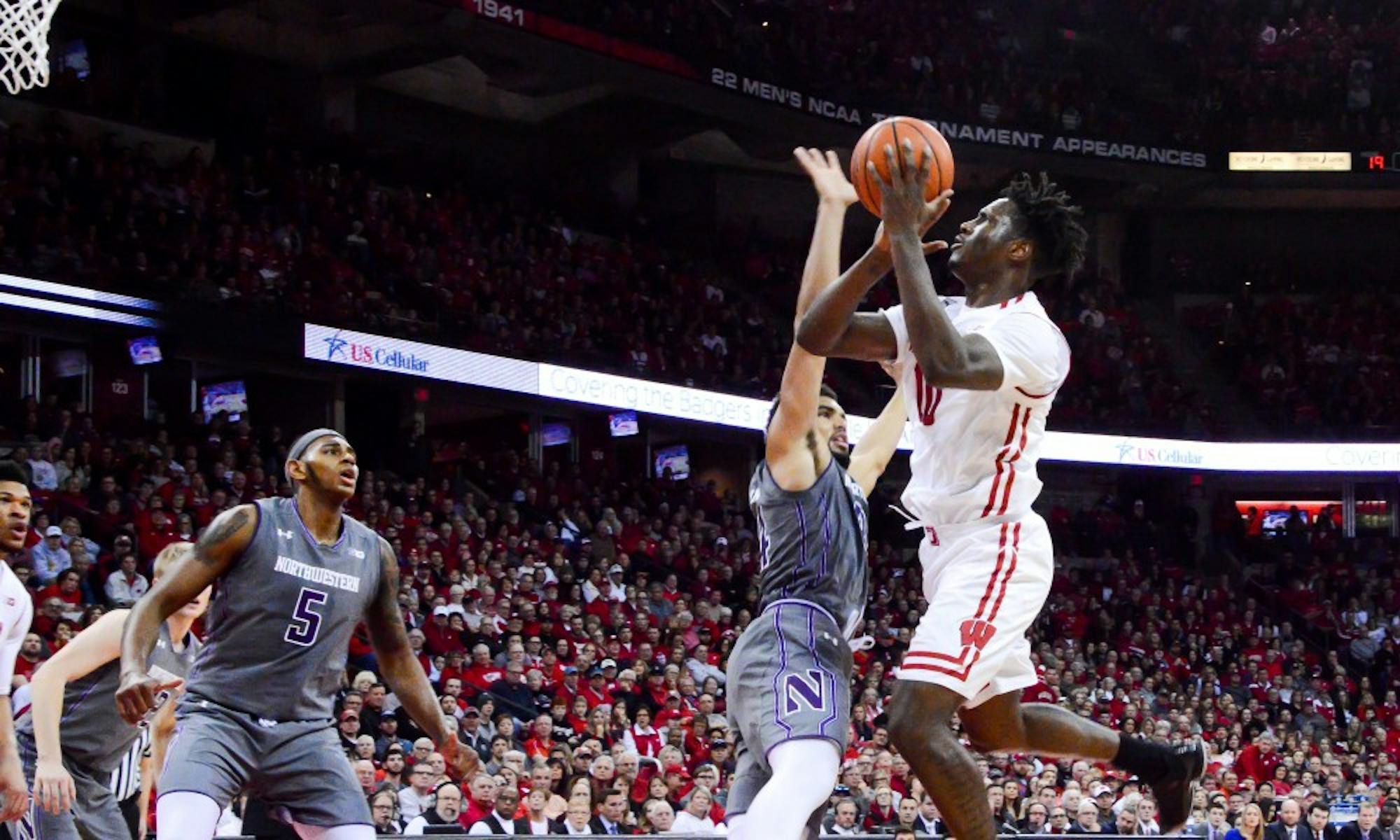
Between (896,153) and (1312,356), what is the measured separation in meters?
26.7

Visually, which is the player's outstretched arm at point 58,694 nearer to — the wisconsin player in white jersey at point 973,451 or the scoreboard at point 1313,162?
the wisconsin player in white jersey at point 973,451

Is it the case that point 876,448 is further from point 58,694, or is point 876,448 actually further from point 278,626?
point 58,694

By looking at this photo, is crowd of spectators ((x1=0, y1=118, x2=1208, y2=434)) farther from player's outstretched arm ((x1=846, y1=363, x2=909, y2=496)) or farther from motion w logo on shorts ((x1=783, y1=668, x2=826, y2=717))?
motion w logo on shorts ((x1=783, y1=668, x2=826, y2=717))

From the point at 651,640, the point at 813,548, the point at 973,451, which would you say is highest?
the point at 973,451

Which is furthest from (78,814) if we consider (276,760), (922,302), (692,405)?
(692,405)

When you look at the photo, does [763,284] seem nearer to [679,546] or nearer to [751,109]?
[751,109]

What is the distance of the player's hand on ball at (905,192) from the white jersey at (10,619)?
338 cm

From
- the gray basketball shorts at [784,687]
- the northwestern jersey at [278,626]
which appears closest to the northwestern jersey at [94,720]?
the northwestern jersey at [278,626]

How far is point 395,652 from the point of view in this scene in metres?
6.21

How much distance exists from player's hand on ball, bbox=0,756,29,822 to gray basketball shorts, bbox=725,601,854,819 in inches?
95.5

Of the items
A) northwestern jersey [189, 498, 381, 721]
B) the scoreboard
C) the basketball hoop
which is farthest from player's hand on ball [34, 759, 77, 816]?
the scoreboard

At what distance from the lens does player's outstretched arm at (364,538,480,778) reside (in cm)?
611

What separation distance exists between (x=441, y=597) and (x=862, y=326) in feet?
39.8

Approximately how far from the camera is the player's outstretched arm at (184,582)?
5391 mm
